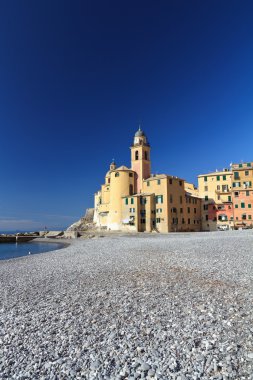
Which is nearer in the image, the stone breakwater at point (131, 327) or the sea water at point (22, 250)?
the stone breakwater at point (131, 327)

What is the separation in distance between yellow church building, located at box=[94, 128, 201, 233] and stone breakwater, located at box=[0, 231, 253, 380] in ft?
137

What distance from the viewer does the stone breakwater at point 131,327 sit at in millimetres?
5062

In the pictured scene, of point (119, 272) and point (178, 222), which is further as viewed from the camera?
point (178, 222)

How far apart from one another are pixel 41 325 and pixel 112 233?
48660 mm

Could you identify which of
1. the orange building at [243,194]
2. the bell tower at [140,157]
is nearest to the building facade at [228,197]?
the orange building at [243,194]

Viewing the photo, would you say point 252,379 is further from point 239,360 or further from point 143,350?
point 143,350

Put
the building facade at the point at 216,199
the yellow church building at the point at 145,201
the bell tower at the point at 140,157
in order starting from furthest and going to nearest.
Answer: the bell tower at the point at 140,157
the building facade at the point at 216,199
the yellow church building at the point at 145,201

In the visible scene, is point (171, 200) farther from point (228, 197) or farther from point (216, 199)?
point (228, 197)

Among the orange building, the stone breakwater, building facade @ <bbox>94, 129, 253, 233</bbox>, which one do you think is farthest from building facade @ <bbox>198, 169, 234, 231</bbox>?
the stone breakwater

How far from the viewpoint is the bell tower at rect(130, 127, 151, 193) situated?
202 feet

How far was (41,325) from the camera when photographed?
737 cm

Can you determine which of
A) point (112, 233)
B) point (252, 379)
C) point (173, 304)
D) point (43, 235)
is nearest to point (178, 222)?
point (112, 233)

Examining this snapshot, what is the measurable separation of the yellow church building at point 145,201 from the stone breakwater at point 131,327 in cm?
4184

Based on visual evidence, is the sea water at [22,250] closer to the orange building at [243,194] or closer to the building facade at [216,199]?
the building facade at [216,199]
